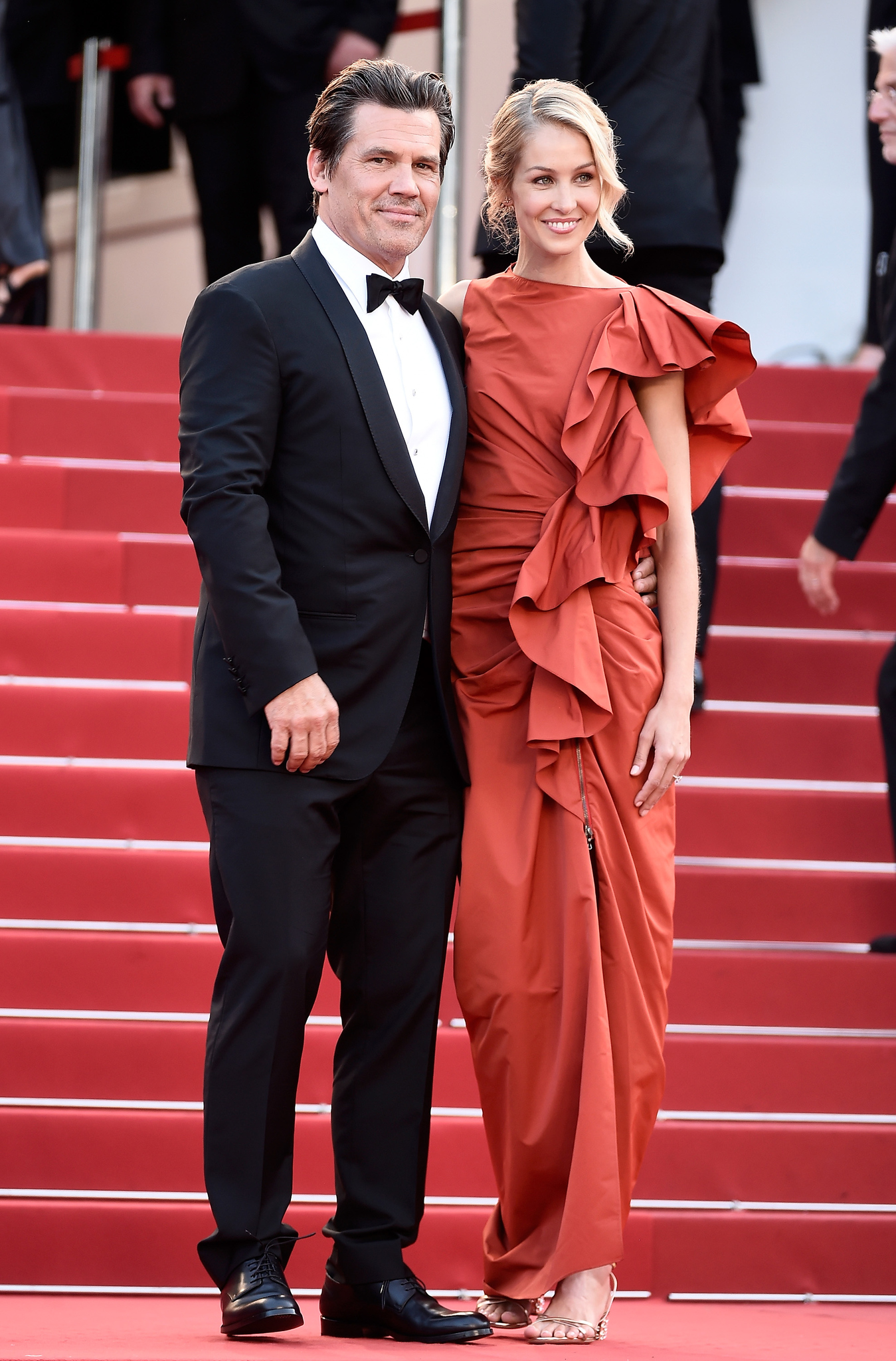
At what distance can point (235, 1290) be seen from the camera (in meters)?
2.55

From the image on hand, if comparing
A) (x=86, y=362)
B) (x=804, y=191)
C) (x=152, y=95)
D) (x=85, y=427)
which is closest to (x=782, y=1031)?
(x=85, y=427)

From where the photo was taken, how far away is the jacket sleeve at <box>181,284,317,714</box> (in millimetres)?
2588

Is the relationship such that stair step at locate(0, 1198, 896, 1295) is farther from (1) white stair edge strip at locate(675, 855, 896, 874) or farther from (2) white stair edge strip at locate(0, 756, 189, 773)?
(2) white stair edge strip at locate(0, 756, 189, 773)

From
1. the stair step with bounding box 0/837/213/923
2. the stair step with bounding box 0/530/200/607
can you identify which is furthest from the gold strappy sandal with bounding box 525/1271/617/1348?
the stair step with bounding box 0/530/200/607

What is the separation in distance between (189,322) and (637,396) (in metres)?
0.73

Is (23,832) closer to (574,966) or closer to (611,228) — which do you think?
(574,966)

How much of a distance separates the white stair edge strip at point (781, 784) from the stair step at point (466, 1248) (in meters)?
1.16

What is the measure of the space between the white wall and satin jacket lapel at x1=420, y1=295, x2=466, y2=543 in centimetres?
532

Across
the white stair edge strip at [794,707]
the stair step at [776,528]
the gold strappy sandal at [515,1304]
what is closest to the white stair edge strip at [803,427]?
the stair step at [776,528]

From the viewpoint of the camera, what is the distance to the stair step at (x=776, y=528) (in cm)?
496

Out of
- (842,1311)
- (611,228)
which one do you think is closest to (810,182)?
(611,228)

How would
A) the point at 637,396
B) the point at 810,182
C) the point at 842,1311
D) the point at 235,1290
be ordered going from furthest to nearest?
the point at 810,182
the point at 842,1311
the point at 637,396
the point at 235,1290

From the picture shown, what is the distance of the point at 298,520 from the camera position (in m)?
2.71

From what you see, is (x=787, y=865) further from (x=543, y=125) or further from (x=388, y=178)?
(x=388, y=178)
